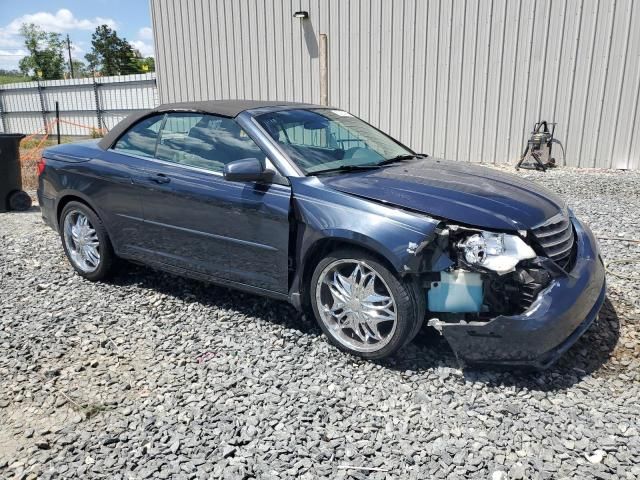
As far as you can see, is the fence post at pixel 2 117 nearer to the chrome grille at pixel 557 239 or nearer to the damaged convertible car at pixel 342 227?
the damaged convertible car at pixel 342 227

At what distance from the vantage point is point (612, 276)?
424 centimetres

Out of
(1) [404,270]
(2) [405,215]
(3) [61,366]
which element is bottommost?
(3) [61,366]

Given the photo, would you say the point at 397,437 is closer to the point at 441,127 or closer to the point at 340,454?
the point at 340,454

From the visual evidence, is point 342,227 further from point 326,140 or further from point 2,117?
point 2,117

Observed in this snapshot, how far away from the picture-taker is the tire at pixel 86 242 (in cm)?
439

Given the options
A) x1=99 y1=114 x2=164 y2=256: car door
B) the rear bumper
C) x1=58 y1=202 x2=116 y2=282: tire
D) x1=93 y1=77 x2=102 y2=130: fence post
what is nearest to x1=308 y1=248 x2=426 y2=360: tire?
x1=99 y1=114 x2=164 y2=256: car door

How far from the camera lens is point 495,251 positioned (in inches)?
109

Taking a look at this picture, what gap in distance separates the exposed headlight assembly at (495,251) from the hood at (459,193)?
6 cm

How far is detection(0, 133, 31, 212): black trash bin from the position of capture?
7676 mm

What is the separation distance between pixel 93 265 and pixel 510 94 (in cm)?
809

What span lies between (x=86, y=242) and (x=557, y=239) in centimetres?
377

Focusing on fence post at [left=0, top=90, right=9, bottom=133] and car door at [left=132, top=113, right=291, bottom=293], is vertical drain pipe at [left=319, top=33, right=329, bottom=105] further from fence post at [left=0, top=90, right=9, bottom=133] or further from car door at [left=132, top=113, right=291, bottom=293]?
fence post at [left=0, top=90, right=9, bottom=133]

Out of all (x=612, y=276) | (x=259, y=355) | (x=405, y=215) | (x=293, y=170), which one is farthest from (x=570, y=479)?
(x=612, y=276)

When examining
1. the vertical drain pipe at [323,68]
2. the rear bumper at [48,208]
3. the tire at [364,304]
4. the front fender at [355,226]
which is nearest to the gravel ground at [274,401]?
the tire at [364,304]
